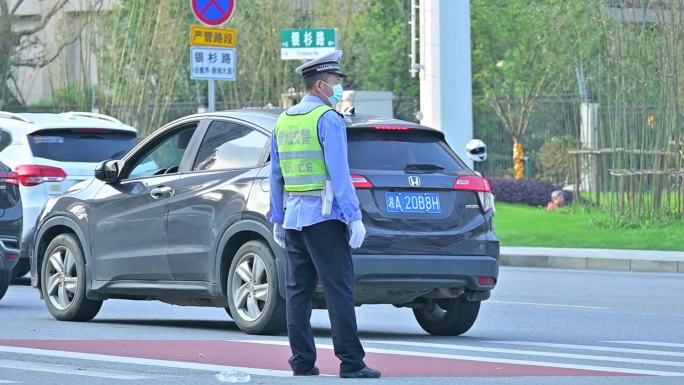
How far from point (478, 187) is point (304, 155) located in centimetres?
304

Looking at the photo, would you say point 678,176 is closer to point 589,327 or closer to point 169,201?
point 589,327

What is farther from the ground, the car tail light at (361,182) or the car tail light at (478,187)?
the car tail light at (361,182)

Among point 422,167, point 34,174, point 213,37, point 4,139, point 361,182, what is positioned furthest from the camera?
point 213,37

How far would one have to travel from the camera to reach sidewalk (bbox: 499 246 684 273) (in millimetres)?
21328

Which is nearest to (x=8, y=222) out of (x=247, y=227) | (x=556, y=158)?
(x=247, y=227)

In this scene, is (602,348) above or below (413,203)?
below

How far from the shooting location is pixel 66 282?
1359 cm

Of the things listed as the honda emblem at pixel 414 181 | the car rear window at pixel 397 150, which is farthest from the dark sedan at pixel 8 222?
the honda emblem at pixel 414 181

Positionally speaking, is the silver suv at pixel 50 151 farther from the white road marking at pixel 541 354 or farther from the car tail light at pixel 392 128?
the white road marking at pixel 541 354

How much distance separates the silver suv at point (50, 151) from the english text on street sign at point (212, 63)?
6.77ft

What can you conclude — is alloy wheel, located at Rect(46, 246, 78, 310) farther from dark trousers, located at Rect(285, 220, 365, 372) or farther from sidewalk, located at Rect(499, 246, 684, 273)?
sidewalk, located at Rect(499, 246, 684, 273)

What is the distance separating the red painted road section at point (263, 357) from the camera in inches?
388

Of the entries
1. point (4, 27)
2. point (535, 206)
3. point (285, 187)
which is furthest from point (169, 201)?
point (4, 27)

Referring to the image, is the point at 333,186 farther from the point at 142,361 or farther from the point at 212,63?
the point at 212,63
